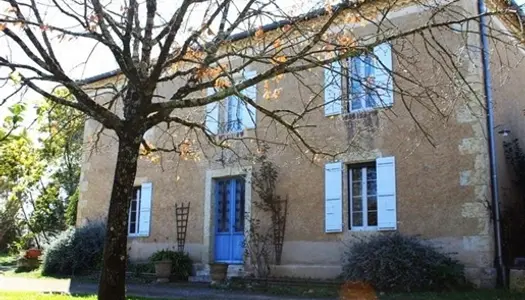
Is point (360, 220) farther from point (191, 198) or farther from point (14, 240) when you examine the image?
point (14, 240)

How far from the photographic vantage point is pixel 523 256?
992cm

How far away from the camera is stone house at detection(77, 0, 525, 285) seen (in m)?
9.46

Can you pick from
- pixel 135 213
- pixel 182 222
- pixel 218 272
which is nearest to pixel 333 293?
pixel 218 272

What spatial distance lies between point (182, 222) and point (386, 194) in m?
5.39

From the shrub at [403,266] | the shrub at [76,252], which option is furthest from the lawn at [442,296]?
the shrub at [76,252]

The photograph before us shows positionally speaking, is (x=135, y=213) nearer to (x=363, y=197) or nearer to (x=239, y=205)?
(x=239, y=205)

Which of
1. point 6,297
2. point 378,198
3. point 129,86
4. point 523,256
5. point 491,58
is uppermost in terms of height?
point 491,58

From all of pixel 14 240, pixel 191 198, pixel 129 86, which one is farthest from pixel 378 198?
pixel 14 240

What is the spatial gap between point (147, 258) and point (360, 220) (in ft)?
19.5

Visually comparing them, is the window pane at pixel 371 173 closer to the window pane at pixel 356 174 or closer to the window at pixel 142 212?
the window pane at pixel 356 174

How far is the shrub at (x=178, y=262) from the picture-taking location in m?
12.7

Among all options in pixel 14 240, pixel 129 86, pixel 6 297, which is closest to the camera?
pixel 129 86

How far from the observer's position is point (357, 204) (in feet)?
35.5

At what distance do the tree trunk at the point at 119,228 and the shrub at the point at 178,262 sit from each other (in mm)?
6997
